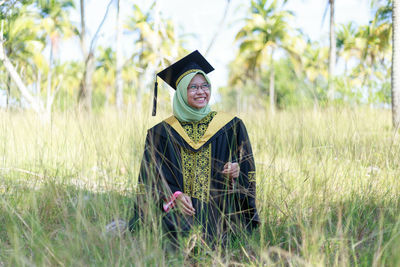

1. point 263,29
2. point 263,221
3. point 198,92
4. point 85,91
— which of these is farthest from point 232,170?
point 263,29

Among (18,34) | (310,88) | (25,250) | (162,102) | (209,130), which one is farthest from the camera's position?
(18,34)

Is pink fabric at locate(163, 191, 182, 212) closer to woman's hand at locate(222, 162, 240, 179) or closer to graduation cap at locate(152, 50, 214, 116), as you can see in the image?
woman's hand at locate(222, 162, 240, 179)

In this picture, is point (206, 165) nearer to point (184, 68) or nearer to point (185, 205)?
point (185, 205)

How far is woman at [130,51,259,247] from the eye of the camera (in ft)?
9.09

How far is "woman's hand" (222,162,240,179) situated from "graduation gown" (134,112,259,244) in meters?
0.07

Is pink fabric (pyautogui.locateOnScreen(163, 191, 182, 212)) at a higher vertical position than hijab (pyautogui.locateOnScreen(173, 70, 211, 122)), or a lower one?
lower

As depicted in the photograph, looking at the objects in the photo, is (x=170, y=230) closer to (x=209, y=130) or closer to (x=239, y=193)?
(x=239, y=193)

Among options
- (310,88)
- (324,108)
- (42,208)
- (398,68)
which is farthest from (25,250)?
(398,68)

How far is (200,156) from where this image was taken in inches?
113

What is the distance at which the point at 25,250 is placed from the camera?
A: 97.0 inches

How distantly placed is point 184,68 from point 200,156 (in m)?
0.70

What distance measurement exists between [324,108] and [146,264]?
2.55 meters

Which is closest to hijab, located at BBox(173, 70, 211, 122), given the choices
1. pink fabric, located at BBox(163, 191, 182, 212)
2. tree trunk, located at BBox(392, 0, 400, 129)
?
pink fabric, located at BBox(163, 191, 182, 212)

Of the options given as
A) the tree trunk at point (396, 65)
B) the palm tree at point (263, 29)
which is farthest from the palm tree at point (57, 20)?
the tree trunk at point (396, 65)
